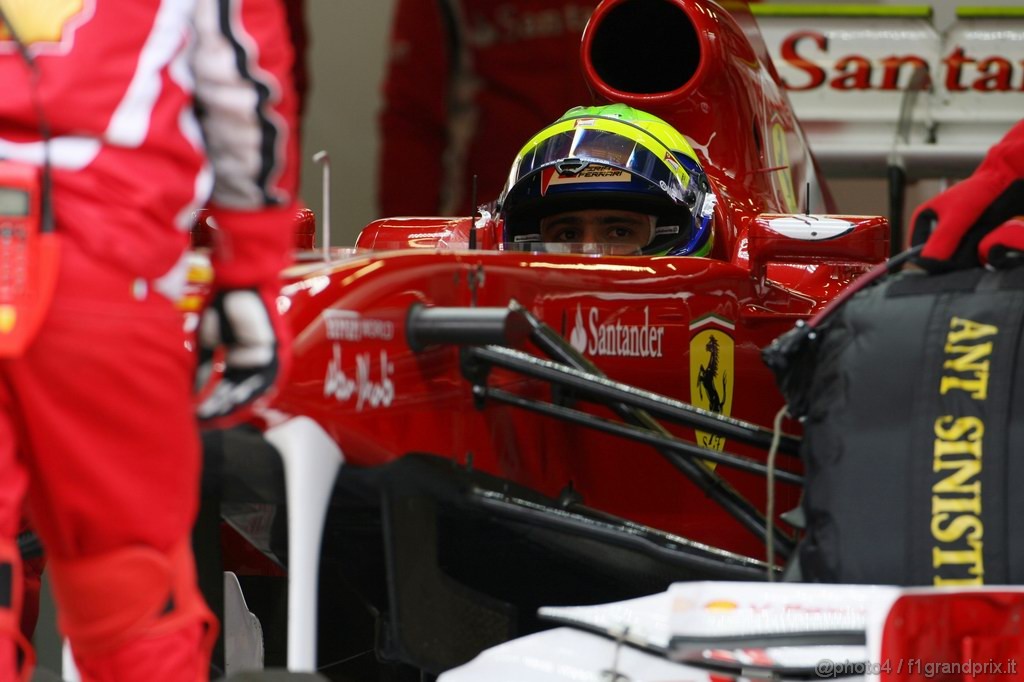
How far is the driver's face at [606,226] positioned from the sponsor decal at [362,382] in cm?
131

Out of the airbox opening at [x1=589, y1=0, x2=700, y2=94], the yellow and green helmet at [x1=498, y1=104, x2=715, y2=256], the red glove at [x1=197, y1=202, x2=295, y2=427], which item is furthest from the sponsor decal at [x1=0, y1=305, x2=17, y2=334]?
the airbox opening at [x1=589, y1=0, x2=700, y2=94]

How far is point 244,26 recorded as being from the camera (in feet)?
5.15

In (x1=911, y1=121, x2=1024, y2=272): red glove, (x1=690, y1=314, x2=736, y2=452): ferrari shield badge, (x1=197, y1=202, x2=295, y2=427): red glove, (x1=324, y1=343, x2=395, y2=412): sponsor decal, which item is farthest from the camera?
(x1=690, y1=314, x2=736, y2=452): ferrari shield badge

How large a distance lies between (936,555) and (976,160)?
16.4ft

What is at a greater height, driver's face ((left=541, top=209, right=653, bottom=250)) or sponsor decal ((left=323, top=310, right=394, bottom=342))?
driver's face ((left=541, top=209, right=653, bottom=250))

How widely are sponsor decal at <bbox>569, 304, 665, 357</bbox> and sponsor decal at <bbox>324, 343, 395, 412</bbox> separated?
1.72ft

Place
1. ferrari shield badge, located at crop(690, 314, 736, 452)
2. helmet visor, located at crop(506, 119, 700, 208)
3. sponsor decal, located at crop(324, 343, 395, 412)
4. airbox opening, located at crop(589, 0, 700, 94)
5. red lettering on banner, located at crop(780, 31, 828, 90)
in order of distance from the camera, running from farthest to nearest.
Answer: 1. red lettering on banner, located at crop(780, 31, 828, 90)
2. airbox opening, located at crop(589, 0, 700, 94)
3. helmet visor, located at crop(506, 119, 700, 208)
4. ferrari shield badge, located at crop(690, 314, 736, 452)
5. sponsor decal, located at crop(324, 343, 395, 412)

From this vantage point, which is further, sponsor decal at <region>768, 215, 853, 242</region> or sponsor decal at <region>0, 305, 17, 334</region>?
sponsor decal at <region>768, 215, 853, 242</region>

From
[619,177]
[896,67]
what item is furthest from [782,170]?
[896,67]

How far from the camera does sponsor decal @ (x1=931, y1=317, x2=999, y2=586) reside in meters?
2.00

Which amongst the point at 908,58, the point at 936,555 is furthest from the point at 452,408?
the point at 908,58

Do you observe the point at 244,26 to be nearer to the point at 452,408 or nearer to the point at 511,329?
the point at 511,329

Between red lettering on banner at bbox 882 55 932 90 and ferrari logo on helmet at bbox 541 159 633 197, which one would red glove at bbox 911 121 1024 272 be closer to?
ferrari logo on helmet at bbox 541 159 633 197

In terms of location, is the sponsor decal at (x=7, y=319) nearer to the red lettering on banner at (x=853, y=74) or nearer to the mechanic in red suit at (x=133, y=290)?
the mechanic in red suit at (x=133, y=290)
